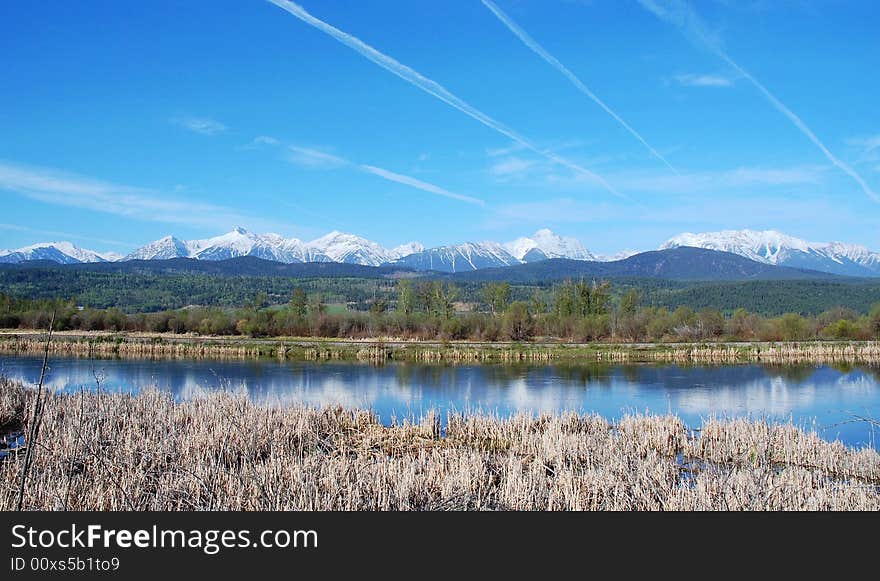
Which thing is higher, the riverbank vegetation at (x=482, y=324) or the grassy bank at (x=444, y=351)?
the riverbank vegetation at (x=482, y=324)

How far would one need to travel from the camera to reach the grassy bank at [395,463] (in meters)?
10.4

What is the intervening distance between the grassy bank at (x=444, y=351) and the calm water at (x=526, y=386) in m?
5.28

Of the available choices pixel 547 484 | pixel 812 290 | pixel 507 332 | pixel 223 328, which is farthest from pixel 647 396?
pixel 812 290

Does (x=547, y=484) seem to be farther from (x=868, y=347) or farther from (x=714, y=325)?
(x=714, y=325)

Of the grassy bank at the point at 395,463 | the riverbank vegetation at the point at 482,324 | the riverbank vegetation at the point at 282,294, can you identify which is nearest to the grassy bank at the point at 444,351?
the riverbank vegetation at the point at 482,324

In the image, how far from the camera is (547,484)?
41.6 feet

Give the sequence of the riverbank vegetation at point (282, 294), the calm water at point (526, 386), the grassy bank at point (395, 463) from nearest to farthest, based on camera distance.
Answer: the grassy bank at point (395, 463)
the calm water at point (526, 386)
the riverbank vegetation at point (282, 294)

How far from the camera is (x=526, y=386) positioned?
35312 mm

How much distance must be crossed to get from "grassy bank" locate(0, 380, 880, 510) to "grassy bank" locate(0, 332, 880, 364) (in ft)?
108

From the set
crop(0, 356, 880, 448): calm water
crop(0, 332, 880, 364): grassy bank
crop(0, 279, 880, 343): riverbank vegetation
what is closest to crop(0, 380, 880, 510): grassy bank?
crop(0, 356, 880, 448): calm water

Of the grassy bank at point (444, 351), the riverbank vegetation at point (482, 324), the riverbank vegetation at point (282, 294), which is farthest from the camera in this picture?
the riverbank vegetation at point (282, 294)

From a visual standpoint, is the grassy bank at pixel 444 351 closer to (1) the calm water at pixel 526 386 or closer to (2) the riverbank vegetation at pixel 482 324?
(1) the calm water at pixel 526 386

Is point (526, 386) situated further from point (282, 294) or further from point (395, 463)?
point (282, 294)
